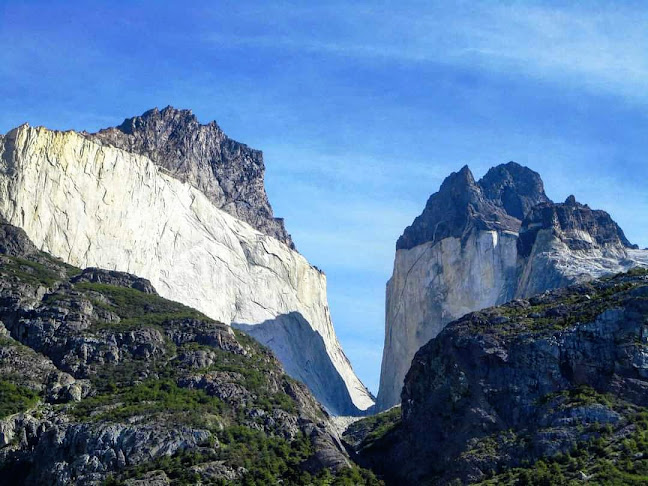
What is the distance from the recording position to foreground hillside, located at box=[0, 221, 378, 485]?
104 metres

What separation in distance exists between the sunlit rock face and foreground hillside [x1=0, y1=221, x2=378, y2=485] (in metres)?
14.4

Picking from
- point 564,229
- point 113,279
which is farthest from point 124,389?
point 564,229

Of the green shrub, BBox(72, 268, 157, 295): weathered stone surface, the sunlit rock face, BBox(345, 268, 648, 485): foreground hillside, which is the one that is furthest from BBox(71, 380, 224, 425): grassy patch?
the sunlit rock face

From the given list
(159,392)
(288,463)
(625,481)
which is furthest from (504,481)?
(159,392)

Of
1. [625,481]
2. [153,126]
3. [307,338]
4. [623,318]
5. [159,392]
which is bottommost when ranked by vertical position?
[625,481]

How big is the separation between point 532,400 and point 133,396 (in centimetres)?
3460

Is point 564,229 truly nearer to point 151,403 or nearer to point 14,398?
point 151,403

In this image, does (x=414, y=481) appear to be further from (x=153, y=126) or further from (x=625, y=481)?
(x=153, y=126)

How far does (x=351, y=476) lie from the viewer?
109438mm

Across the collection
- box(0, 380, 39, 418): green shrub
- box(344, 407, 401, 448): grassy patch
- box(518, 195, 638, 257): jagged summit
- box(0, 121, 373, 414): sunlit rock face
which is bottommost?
box(0, 380, 39, 418): green shrub

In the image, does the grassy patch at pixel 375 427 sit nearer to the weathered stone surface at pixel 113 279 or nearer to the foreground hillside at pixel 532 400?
the foreground hillside at pixel 532 400

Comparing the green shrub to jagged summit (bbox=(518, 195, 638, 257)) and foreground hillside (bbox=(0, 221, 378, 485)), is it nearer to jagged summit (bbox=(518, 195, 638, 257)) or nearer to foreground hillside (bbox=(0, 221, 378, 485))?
foreground hillside (bbox=(0, 221, 378, 485))

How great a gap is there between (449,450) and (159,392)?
84.9 feet

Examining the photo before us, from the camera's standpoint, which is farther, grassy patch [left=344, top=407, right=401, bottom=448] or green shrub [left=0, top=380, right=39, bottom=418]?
grassy patch [left=344, top=407, right=401, bottom=448]
